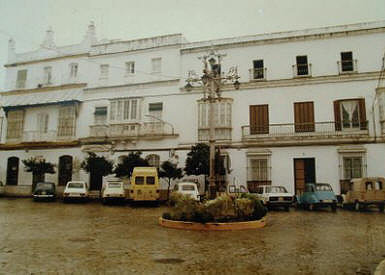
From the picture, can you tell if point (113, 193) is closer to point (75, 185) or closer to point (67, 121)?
point (75, 185)

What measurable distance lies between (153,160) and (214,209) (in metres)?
15.0

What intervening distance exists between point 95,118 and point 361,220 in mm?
21195

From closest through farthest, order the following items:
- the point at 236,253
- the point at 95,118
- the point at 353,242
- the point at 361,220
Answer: the point at 236,253, the point at 353,242, the point at 361,220, the point at 95,118

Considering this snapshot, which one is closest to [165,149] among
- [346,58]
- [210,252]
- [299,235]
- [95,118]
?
[95,118]

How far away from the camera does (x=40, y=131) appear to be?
31.1m

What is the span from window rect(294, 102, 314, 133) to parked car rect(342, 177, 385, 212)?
17.2 feet

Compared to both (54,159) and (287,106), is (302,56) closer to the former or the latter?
(287,106)

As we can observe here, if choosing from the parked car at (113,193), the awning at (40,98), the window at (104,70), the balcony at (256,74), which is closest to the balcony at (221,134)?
the balcony at (256,74)

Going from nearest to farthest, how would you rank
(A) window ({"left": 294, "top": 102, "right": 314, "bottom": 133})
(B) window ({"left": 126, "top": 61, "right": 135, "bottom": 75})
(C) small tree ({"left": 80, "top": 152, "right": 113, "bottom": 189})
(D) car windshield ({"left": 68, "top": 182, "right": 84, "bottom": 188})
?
(A) window ({"left": 294, "top": 102, "right": 314, "bottom": 133}) → (D) car windshield ({"left": 68, "top": 182, "right": 84, "bottom": 188}) → (C) small tree ({"left": 80, "top": 152, "right": 113, "bottom": 189}) → (B) window ({"left": 126, "top": 61, "right": 135, "bottom": 75})

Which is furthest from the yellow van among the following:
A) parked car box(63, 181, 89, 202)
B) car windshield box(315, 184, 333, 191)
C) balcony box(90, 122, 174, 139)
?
car windshield box(315, 184, 333, 191)

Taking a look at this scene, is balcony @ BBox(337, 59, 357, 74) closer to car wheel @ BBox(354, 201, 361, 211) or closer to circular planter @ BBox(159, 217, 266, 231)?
car wheel @ BBox(354, 201, 361, 211)

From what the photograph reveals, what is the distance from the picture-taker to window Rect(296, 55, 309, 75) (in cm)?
2494

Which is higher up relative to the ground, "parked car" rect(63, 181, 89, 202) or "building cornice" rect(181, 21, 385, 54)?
"building cornice" rect(181, 21, 385, 54)

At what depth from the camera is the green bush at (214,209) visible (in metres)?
12.5
